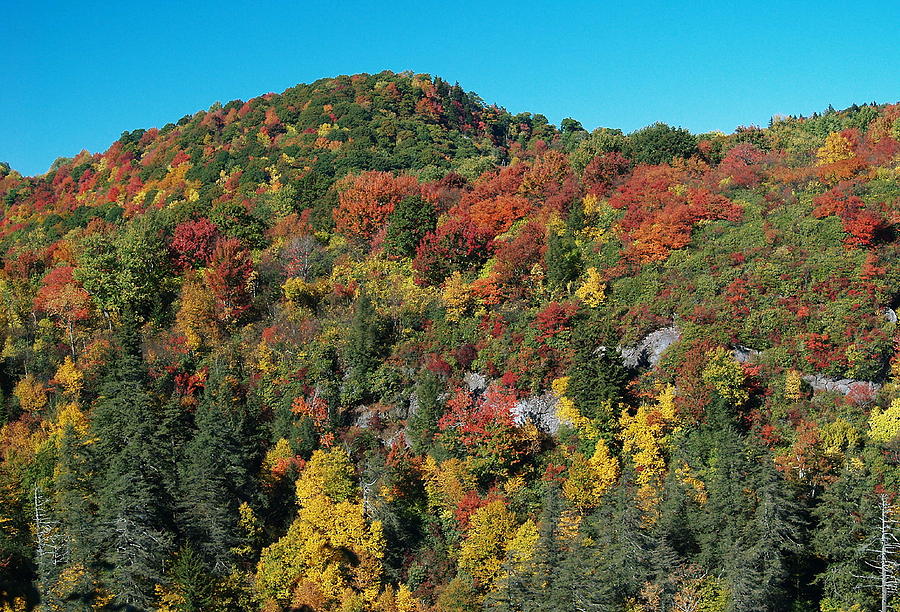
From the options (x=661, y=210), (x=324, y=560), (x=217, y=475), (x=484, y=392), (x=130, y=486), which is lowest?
(x=324, y=560)

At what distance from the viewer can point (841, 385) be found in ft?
A: 174

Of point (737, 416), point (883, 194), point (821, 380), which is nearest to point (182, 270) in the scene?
point (737, 416)

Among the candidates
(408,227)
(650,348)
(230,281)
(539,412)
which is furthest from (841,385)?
(230,281)

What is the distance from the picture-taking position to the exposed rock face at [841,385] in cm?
5219

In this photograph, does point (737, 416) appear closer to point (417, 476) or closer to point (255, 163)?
point (417, 476)

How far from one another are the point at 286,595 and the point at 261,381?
21.5m

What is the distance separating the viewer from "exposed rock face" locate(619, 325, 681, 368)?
58844 mm

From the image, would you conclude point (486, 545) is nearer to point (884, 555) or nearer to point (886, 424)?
point (884, 555)

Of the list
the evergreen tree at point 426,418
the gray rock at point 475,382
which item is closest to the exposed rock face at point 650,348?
the gray rock at point 475,382

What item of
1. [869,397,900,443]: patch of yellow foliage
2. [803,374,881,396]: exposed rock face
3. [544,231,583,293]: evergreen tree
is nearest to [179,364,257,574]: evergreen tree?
[544,231,583,293]: evergreen tree

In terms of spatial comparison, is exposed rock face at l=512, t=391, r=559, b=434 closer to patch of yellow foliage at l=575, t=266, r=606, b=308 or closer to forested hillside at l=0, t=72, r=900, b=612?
forested hillside at l=0, t=72, r=900, b=612

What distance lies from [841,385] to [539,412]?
21.4 metres

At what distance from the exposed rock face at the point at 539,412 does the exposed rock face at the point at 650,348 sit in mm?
6637

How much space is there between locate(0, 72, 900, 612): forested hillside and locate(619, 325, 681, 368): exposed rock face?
217 mm
